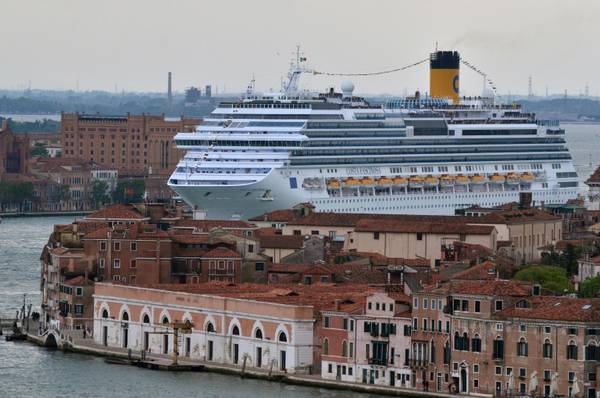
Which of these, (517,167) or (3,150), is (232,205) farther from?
(3,150)

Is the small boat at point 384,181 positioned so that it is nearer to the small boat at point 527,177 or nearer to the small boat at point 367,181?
the small boat at point 367,181

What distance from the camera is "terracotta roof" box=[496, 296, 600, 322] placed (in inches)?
1535

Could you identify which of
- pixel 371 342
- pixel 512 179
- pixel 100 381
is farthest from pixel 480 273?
pixel 512 179

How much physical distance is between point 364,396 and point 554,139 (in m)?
43.1

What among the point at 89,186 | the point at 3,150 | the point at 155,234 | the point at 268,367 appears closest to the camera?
the point at 268,367

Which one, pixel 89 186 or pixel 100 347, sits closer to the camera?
pixel 100 347

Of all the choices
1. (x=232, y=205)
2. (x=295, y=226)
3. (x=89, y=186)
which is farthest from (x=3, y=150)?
(x=295, y=226)

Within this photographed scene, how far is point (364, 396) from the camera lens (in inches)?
1608

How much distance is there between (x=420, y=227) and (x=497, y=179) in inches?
895

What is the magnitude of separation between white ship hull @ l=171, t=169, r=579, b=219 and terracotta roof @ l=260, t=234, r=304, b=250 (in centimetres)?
1225

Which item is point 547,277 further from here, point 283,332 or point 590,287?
point 283,332

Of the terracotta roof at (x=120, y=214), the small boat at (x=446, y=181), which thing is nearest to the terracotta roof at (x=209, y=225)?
the terracotta roof at (x=120, y=214)

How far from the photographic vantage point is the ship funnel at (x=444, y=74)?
275ft

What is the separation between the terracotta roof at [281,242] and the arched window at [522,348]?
17.1m
